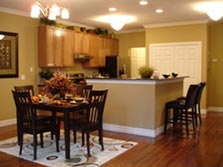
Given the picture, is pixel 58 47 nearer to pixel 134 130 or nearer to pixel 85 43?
pixel 85 43

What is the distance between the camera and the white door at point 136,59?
9414 mm

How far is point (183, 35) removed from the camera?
7832 mm

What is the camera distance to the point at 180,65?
8016 millimetres

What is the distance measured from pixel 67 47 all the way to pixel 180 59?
3.50 m

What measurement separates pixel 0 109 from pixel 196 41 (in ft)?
18.7

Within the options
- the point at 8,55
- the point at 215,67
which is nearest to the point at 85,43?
the point at 8,55

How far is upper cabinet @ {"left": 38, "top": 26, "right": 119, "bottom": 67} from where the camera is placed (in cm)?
670

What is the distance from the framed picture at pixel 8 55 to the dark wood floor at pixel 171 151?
1329 millimetres

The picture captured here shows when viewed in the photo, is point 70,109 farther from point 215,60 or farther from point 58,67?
point 215,60

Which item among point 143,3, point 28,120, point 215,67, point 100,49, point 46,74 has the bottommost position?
point 28,120

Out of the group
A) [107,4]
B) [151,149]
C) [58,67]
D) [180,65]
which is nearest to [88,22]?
[58,67]

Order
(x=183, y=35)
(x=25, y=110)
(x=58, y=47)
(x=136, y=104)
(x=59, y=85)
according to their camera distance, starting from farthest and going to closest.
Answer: (x=183, y=35) < (x=58, y=47) < (x=136, y=104) < (x=59, y=85) < (x=25, y=110)

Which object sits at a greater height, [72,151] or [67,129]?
[67,129]

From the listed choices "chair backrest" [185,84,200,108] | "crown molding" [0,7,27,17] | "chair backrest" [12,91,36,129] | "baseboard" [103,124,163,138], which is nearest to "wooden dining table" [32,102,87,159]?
"chair backrest" [12,91,36,129]
